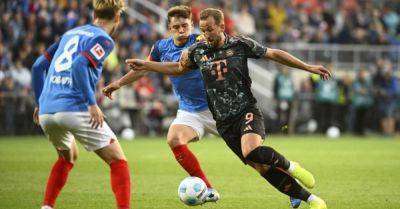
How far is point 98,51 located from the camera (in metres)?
8.03

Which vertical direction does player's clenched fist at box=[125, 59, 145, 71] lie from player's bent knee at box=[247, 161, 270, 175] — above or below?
above

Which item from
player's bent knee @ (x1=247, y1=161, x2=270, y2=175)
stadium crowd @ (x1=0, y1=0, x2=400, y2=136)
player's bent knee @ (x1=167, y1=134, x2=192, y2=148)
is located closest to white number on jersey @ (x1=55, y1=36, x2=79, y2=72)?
player's bent knee @ (x1=247, y1=161, x2=270, y2=175)

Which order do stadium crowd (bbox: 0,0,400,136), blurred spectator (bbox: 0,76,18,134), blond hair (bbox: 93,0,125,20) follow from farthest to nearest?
stadium crowd (bbox: 0,0,400,136)
blurred spectator (bbox: 0,76,18,134)
blond hair (bbox: 93,0,125,20)

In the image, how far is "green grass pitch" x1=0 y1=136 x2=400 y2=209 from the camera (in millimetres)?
10438

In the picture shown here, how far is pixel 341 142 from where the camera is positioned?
23.5 meters

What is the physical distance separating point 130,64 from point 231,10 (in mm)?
21620

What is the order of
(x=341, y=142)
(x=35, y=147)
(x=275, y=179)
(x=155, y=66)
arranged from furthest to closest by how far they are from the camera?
(x=341, y=142), (x=35, y=147), (x=155, y=66), (x=275, y=179)

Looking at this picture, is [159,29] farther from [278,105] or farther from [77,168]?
[77,168]

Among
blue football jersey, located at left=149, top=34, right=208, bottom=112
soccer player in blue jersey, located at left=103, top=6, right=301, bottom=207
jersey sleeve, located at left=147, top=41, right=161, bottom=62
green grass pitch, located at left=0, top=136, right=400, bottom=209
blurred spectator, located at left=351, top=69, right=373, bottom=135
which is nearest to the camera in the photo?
green grass pitch, located at left=0, top=136, right=400, bottom=209

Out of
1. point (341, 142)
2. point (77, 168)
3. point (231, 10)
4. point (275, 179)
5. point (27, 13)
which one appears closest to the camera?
point (275, 179)

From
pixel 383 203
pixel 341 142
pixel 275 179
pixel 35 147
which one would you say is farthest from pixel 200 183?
pixel 341 142

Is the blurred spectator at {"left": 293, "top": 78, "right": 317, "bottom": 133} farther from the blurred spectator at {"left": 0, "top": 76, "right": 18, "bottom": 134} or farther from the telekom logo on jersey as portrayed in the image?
the telekom logo on jersey

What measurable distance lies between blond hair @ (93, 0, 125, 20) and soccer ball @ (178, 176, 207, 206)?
266cm

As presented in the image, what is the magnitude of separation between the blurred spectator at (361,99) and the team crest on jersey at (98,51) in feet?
66.2
